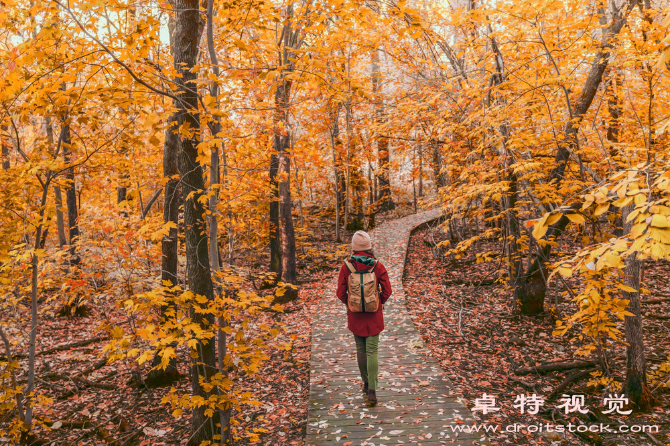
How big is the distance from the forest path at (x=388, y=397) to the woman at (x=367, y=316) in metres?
0.36

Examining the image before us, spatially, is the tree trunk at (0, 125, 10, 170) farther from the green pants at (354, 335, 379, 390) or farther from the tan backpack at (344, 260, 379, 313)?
the green pants at (354, 335, 379, 390)

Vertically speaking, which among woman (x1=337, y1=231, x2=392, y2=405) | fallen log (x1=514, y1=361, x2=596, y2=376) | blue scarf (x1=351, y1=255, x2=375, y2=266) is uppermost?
blue scarf (x1=351, y1=255, x2=375, y2=266)

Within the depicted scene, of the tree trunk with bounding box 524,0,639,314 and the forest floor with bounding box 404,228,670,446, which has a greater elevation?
the tree trunk with bounding box 524,0,639,314

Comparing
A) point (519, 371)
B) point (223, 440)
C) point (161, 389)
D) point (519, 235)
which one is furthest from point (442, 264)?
point (223, 440)

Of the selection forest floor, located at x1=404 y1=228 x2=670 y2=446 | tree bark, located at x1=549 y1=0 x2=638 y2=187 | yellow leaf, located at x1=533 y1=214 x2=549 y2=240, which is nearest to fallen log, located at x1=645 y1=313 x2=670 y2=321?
forest floor, located at x1=404 y1=228 x2=670 y2=446

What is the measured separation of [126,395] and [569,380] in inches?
306

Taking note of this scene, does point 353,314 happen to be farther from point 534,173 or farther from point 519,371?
point 534,173

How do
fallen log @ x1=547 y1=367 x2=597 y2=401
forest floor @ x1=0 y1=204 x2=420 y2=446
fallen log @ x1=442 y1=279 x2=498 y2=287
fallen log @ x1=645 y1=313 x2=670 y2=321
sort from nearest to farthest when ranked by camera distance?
1. forest floor @ x1=0 y1=204 x2=420 y2=446
2. fallen log @ x1=547 y1=367 x2=597 y2=401
3. fallen log @ x1=645 y1=313 x2=670 y2=321
4. fallen log @ x1=442 y1=279 x2=498 y2=287

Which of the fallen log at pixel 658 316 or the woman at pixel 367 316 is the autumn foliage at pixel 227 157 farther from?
the fallen log at pixel 658 316

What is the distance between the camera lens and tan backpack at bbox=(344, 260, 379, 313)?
4461 millimetres

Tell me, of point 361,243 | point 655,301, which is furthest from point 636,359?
point 655,301

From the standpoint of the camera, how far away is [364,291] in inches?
176

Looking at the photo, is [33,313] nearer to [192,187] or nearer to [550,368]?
[192,187]

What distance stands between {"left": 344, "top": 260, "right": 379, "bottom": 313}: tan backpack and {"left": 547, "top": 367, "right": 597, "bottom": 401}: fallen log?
3552 millimetres
